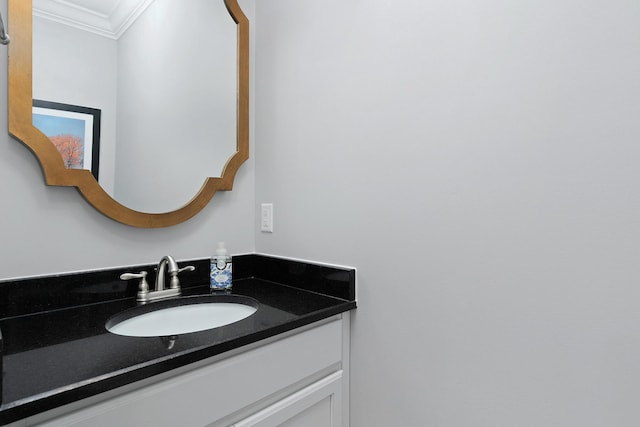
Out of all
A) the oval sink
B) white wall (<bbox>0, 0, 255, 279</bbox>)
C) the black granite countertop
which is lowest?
the oval sink

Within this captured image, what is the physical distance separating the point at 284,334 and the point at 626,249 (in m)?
0.78

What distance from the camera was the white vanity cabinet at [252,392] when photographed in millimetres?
648

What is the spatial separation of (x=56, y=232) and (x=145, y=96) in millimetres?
512

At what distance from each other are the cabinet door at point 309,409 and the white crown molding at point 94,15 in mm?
1210

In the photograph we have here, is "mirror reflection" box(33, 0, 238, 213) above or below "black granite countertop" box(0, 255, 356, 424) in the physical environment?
above

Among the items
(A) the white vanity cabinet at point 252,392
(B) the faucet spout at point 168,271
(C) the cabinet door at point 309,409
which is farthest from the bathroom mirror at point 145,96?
A: (C) the cabinet door at point 309,409

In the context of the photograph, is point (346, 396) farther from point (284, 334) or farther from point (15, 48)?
point (15, 48)

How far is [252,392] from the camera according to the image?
33.3 inches

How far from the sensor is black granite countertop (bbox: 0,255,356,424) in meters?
0.59

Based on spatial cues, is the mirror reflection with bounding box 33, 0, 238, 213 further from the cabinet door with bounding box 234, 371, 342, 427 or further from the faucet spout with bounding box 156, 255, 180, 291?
the cabinet door with bounding box 234, 371, 342, 427

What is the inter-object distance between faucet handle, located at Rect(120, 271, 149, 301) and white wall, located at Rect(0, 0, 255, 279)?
7 centimetres

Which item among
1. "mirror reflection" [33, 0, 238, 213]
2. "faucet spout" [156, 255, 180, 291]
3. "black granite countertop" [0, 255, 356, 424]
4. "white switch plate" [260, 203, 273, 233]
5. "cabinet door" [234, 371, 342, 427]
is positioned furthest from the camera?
"white switch plate" [260, 203, 273, 233]

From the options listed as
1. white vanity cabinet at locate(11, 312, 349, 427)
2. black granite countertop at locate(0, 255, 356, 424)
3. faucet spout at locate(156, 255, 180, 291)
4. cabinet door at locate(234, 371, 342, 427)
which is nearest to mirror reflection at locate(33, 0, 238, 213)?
faucet spout at locate(156, 255, 180, 291)

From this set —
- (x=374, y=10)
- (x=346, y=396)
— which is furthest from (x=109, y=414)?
(x=374, y=10)
